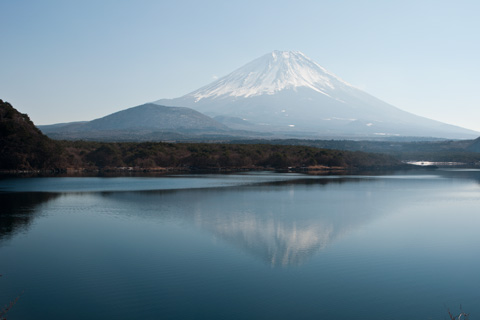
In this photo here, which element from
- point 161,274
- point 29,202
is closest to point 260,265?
point 161,274

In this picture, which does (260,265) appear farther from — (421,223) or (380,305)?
(421,223)

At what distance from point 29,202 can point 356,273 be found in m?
17.4

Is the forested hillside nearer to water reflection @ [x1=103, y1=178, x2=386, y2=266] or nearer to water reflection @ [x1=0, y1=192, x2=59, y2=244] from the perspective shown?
water reflection @ [x1=0, y1=192, x2=59, y2=244]

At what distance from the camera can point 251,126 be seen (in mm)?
194625

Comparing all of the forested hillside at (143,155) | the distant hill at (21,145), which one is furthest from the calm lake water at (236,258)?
the forested hillside at (143,155)

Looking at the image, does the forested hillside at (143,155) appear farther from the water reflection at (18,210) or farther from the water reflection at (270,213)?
the water reflection at (270,213)

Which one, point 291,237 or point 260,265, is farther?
point 291,237

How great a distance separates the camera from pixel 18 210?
20891 mm

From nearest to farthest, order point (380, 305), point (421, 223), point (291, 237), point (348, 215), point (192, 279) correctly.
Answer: point (380, 305) → point (192, 279) → point (291, 237) → point (421, 223) → point (348, 215)

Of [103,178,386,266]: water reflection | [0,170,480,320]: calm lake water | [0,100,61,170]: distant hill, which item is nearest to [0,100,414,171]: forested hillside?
[0,100,61,170]: distant hill

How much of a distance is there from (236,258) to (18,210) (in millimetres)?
12034

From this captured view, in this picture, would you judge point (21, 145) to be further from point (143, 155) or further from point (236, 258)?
point (236, 258)

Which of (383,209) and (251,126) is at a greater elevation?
(251,126)

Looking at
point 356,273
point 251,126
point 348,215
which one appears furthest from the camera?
point 251,126
